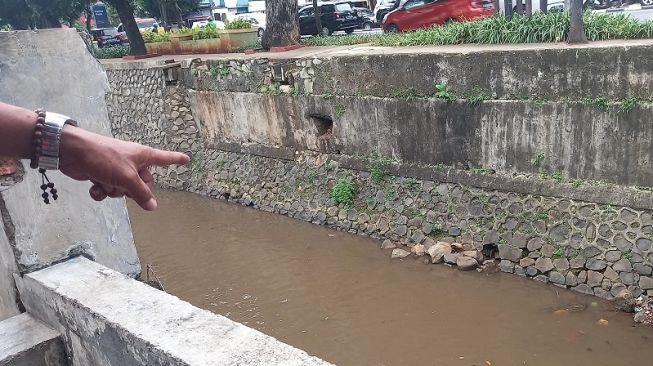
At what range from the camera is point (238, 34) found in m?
14.1

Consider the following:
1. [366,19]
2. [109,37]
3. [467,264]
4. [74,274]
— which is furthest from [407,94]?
[109,37]

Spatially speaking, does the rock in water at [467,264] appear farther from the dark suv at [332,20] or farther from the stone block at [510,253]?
the dark suv at [332,20]

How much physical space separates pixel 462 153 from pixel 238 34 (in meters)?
8.39

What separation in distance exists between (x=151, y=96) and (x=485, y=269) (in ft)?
28.4

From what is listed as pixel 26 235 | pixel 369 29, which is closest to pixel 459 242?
pixel 26 235

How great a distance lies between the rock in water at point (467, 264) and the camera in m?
7.05

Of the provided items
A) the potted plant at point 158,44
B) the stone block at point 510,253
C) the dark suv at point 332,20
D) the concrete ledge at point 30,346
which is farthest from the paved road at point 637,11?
the concrete ledge at point 30,346

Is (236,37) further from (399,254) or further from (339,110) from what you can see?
(399,254)

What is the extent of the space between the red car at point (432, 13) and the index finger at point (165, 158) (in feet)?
37.8

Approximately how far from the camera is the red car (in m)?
12.8

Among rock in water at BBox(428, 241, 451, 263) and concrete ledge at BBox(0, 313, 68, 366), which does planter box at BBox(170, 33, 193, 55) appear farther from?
concrete ledge at BBox(0, 313, 68, 366)

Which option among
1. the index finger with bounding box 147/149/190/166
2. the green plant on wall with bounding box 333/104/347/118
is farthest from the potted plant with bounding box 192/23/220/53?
the index finger with bounding box 147/149/190/166

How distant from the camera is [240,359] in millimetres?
1827

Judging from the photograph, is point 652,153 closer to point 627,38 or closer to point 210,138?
point 627,38
